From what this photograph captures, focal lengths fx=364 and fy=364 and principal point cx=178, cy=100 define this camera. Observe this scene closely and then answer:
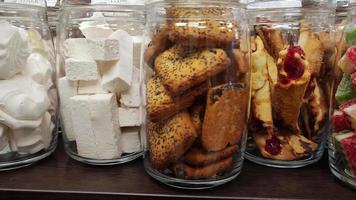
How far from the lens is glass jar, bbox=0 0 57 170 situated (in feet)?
1.31

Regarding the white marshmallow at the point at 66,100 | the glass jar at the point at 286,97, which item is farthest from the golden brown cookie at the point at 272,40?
the white marshmallow at the point at 66,100

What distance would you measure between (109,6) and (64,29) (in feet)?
0.22

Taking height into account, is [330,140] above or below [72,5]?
below

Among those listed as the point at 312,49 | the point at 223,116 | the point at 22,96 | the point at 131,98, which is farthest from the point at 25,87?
the point at 312,49

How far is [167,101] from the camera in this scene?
14.2 inches

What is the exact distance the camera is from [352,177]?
0.38 m

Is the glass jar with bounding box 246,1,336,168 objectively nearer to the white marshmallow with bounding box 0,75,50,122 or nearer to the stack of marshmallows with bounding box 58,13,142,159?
the stack of marshmallows with bounding box 58,13,142,159

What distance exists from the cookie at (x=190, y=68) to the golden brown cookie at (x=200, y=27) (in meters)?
0.01

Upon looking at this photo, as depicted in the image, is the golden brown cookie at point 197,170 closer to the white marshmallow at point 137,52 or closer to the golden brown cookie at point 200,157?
the golden brown cookie at point 200,157

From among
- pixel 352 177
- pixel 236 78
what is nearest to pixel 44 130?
pixel 236 78

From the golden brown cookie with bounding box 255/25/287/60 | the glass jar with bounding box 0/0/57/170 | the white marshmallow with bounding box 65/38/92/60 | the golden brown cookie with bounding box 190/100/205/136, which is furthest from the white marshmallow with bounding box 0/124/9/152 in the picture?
the golden brown cookie with bounding box 255/25/287/60

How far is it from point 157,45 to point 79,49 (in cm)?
10

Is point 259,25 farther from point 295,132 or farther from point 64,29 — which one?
point 64,29

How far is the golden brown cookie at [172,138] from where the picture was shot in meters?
0.36
